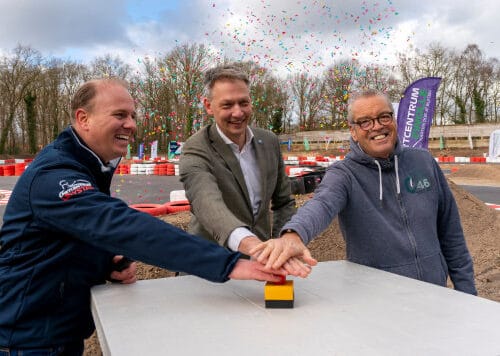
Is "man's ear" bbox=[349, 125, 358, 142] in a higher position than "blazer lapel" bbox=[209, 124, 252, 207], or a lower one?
higher

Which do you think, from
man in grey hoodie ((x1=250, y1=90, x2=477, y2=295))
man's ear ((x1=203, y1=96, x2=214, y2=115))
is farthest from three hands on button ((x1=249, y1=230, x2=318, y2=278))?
man's ear ((x1=203, y1=96, x2=214, y2=115))

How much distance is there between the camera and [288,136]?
5056cm

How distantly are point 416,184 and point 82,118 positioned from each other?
1.68 meters

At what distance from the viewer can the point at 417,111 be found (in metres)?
9.76

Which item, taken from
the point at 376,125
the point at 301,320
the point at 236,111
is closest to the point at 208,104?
the point at 236,111

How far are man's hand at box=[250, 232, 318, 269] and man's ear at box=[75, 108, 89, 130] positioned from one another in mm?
875

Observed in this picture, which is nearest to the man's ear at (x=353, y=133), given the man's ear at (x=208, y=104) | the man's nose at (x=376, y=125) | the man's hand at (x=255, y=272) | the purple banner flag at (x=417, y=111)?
the man's nose at (x=376, y=125)

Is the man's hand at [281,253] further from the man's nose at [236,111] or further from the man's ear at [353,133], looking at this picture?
the man's nose at [236,111]

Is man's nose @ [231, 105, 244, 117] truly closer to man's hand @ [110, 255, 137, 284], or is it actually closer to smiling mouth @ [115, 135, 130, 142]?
smiling mouth @ [115, 135, 130, 142]

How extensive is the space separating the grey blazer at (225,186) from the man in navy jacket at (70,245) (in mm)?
466

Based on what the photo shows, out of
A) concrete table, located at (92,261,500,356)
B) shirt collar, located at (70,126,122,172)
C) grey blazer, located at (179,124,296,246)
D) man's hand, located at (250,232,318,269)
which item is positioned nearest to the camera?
concrete table, located at (92,261,500,356)

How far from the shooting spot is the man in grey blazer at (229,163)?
2.21 meters

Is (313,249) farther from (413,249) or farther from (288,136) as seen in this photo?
(288,136)

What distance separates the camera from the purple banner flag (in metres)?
9.72
